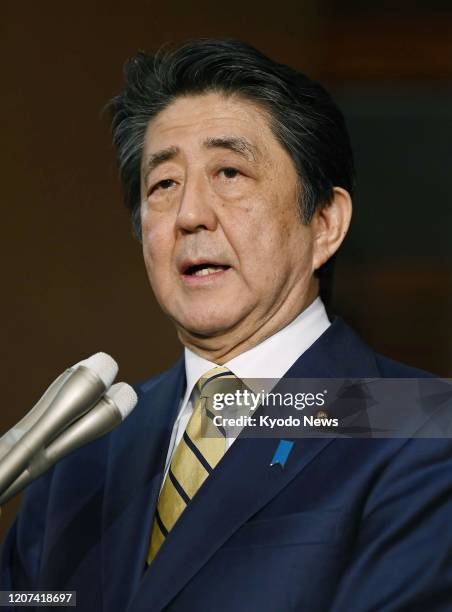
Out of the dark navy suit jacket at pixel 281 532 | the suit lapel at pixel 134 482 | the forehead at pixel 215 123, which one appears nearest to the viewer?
the dark navy suit jacket at pixel 281 532

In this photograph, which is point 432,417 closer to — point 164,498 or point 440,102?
point 164,498

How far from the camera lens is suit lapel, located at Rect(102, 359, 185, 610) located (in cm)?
87

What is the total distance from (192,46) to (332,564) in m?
0.57

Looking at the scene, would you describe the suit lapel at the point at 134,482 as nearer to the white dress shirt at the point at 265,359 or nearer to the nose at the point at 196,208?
the white dress shirt at the point at 265,359

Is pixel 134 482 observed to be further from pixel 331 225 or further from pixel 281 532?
pixel 331 225

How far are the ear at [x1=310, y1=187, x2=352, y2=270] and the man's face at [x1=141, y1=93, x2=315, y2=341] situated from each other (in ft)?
0.10

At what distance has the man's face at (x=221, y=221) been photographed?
95 cm

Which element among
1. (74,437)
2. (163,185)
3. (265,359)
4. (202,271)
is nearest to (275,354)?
(265,359)

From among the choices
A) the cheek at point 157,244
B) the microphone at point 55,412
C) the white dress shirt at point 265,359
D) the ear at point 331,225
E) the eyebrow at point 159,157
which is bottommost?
the white dress shirt at point 265,359

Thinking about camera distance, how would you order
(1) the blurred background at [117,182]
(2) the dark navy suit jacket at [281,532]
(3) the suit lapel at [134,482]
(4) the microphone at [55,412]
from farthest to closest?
(1) the blurred background at [117,182] → (3) the suit lapel at [134,482] → (2) the dark navy suit jacket at [281,532] → (4) the microphone at [55,412]

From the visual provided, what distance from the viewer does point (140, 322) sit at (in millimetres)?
1244

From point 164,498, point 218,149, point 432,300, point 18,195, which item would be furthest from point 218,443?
point 18,195

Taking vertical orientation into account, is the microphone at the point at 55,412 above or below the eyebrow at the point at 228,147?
below

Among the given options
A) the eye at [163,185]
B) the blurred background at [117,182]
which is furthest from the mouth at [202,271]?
the blurred background at [117,182]
